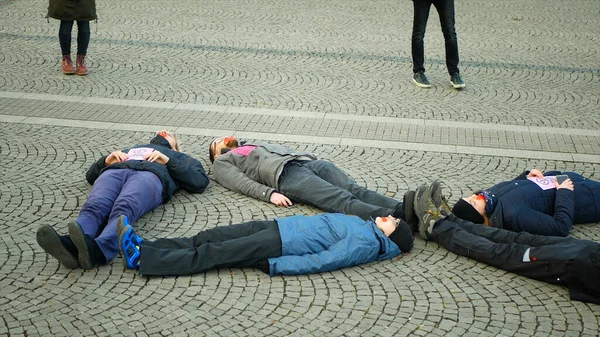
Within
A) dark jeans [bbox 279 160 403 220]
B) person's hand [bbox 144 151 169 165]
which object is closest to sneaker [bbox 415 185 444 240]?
dark jeans [bbox 279 160 403 220]

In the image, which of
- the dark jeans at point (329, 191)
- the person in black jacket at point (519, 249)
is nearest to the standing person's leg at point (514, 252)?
the person in black jacket at point (519, 249)

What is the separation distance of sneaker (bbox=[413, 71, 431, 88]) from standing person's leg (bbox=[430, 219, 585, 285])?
181 inches

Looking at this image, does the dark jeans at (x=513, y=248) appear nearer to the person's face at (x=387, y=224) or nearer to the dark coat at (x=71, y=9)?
the person's face at (x=387, y=224)

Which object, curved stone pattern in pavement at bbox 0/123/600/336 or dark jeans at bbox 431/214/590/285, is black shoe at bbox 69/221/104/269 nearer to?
curved stone pattern in pavement at bbox 0/123/600/336

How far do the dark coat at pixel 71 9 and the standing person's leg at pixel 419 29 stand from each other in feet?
13.5

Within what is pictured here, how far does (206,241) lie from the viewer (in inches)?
→ 233

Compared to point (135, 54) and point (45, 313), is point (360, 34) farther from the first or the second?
point (45, 313)

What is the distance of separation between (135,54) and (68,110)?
252cm

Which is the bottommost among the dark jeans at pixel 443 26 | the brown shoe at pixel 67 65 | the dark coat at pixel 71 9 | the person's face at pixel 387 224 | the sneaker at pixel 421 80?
the brown shoe at pixel 67 65

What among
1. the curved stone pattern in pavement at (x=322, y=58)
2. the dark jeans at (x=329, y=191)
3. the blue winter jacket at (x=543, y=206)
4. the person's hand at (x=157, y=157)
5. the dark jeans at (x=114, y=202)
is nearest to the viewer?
the dark jeans at (x=114, y=202)

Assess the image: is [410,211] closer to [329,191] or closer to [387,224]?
[387,224]

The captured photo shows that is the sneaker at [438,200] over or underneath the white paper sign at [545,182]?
underneath

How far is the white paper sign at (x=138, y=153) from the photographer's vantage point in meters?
7.05

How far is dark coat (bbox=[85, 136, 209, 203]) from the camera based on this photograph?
6.86 metres
